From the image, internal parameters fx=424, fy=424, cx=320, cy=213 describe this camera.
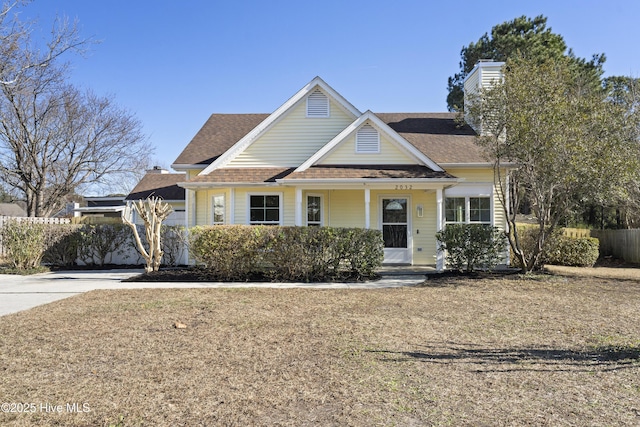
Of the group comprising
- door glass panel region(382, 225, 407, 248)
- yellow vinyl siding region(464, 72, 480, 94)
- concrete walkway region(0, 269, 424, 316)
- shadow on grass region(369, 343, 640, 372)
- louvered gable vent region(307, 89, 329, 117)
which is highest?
yellow vinyl siding region(464, 72, 480, 94)

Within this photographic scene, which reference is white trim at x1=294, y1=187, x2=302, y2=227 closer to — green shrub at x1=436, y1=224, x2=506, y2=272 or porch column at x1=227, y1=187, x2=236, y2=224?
porch column at x1=227, y1=187, x2=236, y2=224

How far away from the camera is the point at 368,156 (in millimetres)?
13945

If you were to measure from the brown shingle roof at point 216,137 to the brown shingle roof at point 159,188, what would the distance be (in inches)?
137

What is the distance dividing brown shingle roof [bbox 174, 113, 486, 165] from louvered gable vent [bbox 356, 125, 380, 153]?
2184 mm

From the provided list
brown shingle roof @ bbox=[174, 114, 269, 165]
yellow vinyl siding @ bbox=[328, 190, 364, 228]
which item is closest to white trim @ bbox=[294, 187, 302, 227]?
yellow vinyl siding @ bbox=[328, 190, 364, 228]

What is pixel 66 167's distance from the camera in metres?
24.7

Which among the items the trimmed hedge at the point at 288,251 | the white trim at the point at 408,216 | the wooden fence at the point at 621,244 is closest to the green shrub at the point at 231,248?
the trimmed hedge at the point at 288,251

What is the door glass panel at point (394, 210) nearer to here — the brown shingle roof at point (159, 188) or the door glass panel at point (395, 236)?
the door glass panel at point (395, 236)

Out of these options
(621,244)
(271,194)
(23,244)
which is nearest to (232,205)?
(271,194)

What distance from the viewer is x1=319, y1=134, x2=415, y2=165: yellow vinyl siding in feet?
45.6

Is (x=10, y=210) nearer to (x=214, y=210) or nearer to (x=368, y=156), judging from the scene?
(x=214, y=210)

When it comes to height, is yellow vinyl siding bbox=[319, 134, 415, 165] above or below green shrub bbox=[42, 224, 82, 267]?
above

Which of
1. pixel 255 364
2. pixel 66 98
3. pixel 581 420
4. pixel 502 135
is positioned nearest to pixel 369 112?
pixel 502 135

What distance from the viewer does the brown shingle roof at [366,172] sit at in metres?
13.0
